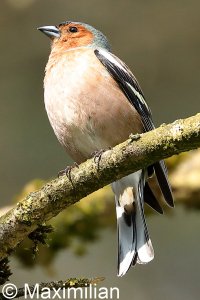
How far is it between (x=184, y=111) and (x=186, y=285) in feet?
5.79

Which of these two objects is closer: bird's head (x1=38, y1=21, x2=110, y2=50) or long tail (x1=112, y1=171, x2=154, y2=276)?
long tail (x1=112, y1=171, x2=154, y2=276)

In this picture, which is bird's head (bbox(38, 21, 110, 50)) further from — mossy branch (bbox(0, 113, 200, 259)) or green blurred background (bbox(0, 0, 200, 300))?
mossy branch (bbox(0, 113, 200, 259))

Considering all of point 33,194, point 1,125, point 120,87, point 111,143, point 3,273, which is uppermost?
point 1,125

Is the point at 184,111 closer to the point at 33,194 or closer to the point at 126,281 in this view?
the point at 126,281

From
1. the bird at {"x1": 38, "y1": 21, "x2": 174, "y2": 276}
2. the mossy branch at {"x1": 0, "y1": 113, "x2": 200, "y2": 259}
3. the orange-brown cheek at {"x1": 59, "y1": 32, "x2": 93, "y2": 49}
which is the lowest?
the mossy branch at {"x1": 0, "y1": 113, "x2": 200, "y2": 259}

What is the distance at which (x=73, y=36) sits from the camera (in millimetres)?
6887

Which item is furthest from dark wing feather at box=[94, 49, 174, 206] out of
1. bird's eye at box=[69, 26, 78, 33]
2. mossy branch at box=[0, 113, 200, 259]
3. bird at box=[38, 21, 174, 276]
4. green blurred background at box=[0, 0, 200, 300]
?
green blurred background at box=[0, 0, 200, 300]

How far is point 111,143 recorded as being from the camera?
5906 mm

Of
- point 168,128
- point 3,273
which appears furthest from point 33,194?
point 168,128

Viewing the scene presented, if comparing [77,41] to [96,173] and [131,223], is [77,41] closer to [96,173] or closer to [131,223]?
[131,223]

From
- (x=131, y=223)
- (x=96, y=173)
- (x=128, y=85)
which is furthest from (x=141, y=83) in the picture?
(x=96, y=173)

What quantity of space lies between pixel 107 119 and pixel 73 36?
4.27 ft

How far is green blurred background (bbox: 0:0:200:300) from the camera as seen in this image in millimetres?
8180

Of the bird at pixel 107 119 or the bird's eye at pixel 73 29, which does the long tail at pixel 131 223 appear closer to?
the bird at pixel 107 119
